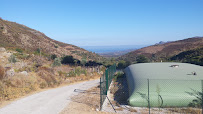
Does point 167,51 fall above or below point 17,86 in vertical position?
above

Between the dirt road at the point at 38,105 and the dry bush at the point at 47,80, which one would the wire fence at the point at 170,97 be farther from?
the dry bush at the point at 47,80

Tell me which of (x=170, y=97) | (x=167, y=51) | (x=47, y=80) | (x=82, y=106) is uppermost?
(x=167, y=51)

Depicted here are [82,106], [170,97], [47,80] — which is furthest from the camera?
[47,80]

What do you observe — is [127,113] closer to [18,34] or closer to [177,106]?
[177,106]

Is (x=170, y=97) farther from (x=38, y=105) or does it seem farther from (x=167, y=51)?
(x=167, y=51)

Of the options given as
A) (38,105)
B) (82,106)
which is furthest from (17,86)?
(82,106)

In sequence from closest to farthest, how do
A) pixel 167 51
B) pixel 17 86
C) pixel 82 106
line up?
1. pixel 82 106
2. pixel 17 86
3. pixel 167 51

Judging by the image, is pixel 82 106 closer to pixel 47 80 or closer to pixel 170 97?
pixel 170 97

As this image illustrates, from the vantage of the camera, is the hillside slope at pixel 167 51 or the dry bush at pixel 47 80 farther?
the hillside slope at pixel 167 51

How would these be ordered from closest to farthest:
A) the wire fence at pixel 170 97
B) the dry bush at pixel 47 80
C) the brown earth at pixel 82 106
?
the wire fence at pixel 170 97 → the brown earth at pixel 82 106 → the dry bush at pixel 47 80

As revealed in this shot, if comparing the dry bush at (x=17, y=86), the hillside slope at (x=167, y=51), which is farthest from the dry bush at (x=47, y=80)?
the hillside slope at (x=167, y=51)

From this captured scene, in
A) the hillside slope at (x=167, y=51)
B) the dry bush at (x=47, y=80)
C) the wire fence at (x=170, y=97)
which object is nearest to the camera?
the wire fence at (x=170, y=97)

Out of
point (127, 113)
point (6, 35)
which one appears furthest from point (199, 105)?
point (6, 35)

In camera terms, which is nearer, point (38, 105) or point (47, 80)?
point (38, 105)
